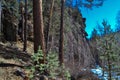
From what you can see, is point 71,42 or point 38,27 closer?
point 38,27

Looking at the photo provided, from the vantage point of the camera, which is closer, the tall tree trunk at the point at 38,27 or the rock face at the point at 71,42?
the tall tree trunk at the point at 38,27

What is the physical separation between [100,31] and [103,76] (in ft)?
26.0

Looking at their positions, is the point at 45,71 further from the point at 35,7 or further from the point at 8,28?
the point at 8,28

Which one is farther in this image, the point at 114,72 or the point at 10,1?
the point at 10,1

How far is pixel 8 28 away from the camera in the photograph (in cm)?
2822

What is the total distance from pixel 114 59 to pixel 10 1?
14105 millimetres

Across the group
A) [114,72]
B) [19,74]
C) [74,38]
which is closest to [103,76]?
[114,72]

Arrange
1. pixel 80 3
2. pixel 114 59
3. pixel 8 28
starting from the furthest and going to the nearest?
pixel 8 28
pixel 80 3
pixel 114 59

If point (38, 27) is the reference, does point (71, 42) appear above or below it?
below

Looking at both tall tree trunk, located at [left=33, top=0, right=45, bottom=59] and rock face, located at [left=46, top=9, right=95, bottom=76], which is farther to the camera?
rock face, located at [left=46, top=9, right=95, bottom=76]

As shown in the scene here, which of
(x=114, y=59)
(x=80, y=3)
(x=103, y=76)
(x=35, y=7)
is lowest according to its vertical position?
(x=103, y=76)

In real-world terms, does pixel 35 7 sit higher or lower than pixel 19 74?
higher

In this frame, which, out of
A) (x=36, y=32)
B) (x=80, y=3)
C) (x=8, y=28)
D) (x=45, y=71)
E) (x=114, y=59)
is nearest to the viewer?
(x=45, y=71)

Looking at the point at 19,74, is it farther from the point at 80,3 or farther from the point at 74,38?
the point at 74,38
